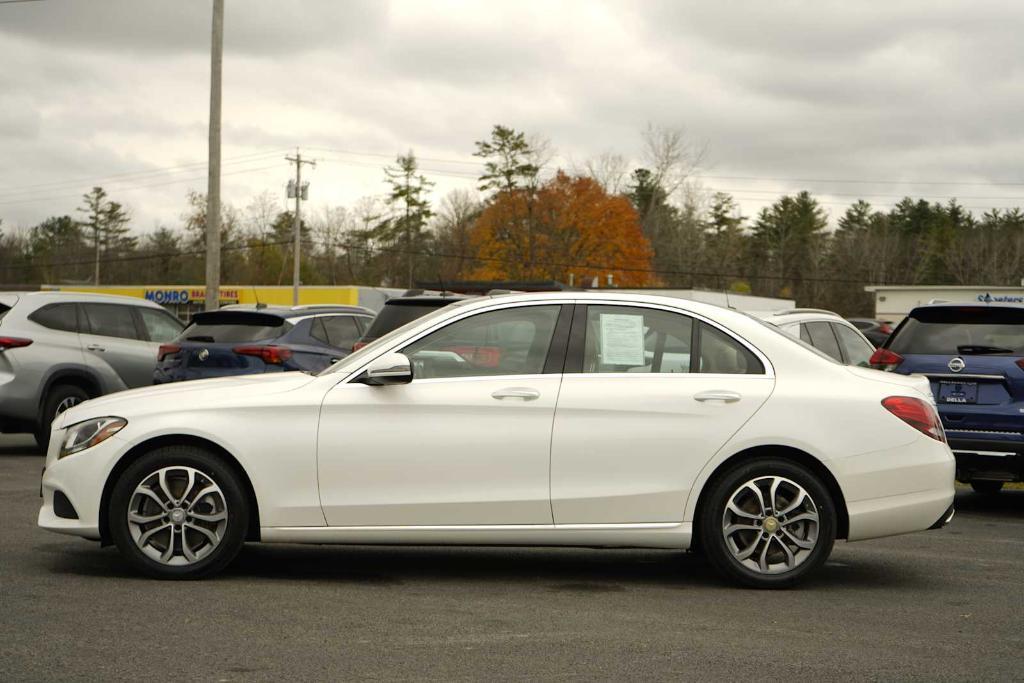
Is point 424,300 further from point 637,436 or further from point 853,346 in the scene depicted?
point 637,436

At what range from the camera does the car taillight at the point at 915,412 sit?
684 centimetres

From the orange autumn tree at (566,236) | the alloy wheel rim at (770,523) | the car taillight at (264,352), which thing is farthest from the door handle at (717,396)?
the orange autumn tree at (566,236)

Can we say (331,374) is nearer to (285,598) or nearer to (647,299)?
(285,598)

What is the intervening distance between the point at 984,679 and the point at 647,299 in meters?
2.81

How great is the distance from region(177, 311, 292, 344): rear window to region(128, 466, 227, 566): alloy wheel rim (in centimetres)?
727

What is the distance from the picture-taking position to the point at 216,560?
261 inches

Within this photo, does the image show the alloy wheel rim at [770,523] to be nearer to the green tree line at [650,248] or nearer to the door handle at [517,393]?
the door handle at [517,393]

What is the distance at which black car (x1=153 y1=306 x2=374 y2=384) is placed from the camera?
13.6m

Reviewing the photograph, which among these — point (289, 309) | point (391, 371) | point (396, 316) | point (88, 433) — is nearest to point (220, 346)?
point (289, 309)

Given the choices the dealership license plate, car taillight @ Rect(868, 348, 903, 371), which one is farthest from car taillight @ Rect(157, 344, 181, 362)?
the dealership license plate

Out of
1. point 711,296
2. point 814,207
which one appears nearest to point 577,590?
point 711,296

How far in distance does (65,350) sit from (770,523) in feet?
31.6

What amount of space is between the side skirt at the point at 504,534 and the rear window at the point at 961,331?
4579 mm

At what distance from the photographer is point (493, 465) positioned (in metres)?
6.66
